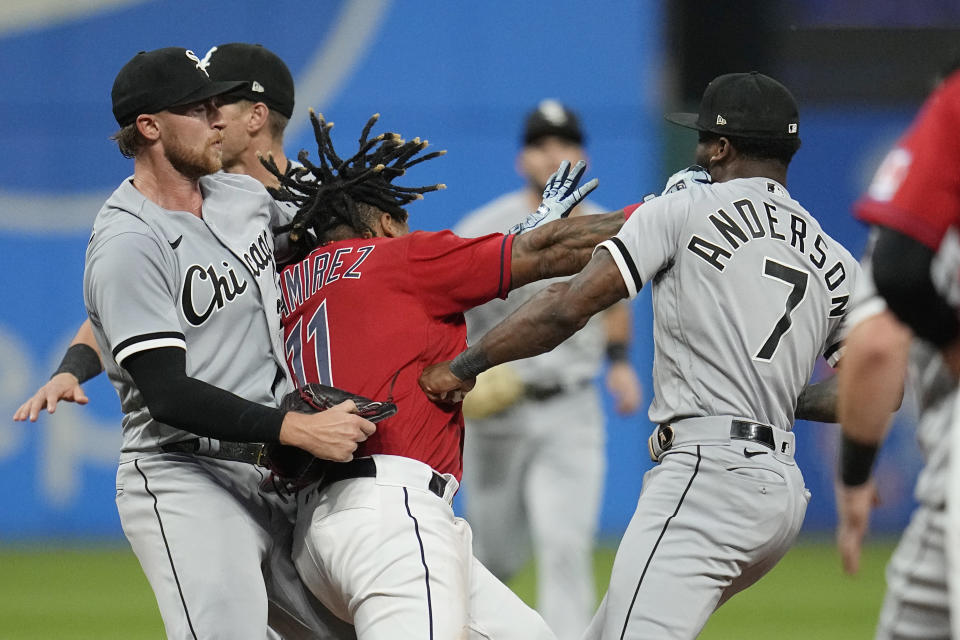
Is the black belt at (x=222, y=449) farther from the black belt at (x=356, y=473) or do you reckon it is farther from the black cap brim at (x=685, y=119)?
the black cap brim at (x=685, y=119)

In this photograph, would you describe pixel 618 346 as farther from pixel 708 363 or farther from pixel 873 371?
pixel 873 371

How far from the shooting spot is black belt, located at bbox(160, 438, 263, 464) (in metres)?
4.15

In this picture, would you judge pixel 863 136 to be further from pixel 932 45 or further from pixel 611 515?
pixel 611 515

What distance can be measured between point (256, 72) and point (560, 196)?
157 centimetres

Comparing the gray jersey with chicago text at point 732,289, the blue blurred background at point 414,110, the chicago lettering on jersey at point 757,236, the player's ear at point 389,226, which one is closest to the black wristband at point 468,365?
the gray jersey with chicago text at point 732,289

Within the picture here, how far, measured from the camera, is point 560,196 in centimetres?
447

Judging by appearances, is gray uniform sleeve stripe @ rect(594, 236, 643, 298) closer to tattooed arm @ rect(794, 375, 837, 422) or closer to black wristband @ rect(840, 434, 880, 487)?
tattooed arm @ rect(794, 375, 837, 422)

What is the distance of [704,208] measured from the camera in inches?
160

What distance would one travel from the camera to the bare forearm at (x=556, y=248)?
13.7 ft

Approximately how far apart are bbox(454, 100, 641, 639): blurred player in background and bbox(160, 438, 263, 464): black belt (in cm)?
278

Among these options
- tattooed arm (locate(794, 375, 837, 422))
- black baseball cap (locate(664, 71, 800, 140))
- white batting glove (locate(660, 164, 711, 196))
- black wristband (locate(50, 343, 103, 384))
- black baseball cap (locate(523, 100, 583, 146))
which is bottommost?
tattooed arm (locate(794, 375, 837, 422))

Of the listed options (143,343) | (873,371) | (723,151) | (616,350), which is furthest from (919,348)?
(616,350)

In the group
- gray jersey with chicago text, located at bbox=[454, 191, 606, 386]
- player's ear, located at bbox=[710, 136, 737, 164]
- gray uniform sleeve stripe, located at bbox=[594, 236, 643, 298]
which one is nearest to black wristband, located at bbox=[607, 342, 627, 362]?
gray jersey with chicago text, located at bbox=[454, 191, 606, 386]

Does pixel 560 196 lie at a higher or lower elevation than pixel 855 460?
higher
